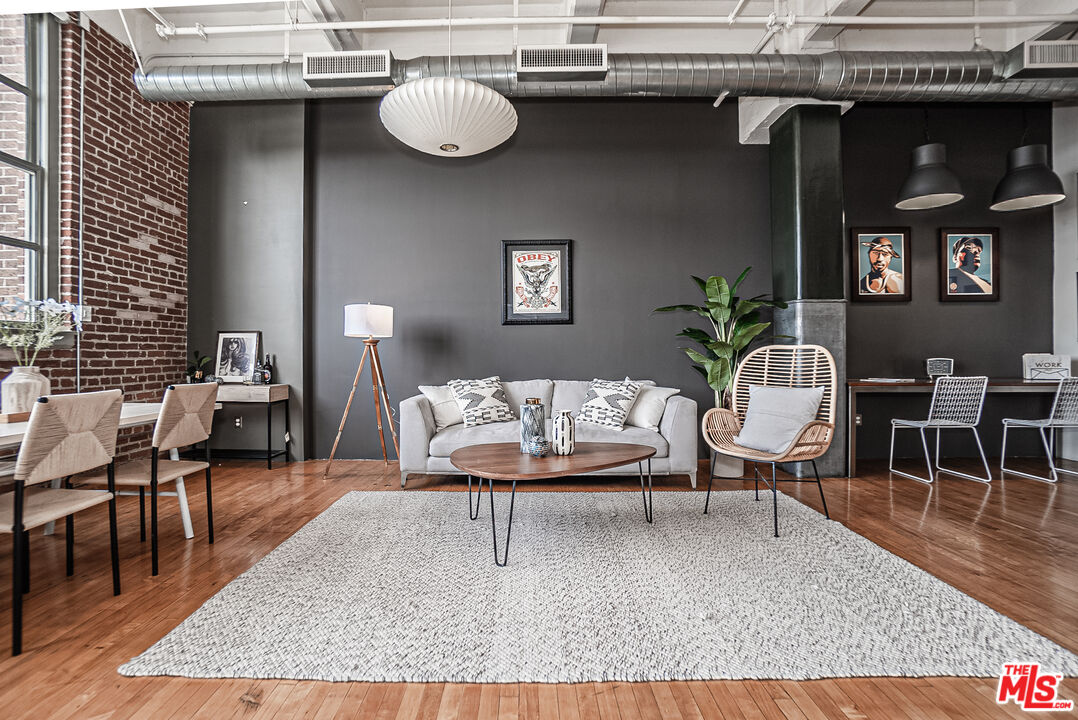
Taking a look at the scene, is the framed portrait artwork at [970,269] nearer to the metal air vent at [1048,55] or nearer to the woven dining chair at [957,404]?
the woven dining chair at [957,404]

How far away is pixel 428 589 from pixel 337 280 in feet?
12.4

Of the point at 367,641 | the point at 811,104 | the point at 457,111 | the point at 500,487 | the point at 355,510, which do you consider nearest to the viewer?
the point at 367,641

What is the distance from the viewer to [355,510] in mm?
3418

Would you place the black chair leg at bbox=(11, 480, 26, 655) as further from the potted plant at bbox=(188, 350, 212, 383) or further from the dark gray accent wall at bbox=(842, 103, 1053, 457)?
the dark gray accent wall at bbox=(842, 103, 1053, 457)

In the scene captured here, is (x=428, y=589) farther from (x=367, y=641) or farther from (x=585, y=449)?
(x=585, y=449)

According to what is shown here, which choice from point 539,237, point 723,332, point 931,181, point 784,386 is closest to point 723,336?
point 723,332

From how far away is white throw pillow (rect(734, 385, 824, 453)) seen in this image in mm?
3266

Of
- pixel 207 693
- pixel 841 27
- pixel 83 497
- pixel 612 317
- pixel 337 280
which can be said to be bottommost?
pixel 207 693

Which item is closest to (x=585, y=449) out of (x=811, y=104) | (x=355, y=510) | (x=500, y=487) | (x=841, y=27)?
(x=500, y=487)

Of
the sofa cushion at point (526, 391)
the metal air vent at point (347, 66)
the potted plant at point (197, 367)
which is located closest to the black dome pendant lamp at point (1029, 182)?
the sofa cushion at point (526, 391)

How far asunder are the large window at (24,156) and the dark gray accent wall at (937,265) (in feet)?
22.6

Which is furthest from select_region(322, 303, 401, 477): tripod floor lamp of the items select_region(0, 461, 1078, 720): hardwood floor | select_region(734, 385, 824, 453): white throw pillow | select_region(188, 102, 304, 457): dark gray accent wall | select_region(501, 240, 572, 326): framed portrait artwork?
select_region(734, 385, 824, 453): white throw pillow

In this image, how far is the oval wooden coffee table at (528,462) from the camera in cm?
253

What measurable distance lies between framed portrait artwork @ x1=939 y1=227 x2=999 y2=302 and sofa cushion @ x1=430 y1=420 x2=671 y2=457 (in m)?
3.49
